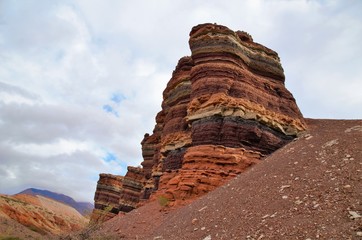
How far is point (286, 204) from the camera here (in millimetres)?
10414

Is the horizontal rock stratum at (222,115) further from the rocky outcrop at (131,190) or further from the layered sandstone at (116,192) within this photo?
the layered sandstone at (116,192)

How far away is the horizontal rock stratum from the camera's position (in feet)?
59.2

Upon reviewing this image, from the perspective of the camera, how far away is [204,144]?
19094 mm

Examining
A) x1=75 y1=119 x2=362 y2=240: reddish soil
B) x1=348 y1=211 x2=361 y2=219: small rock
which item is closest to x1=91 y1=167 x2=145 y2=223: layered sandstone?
x1=75 y1=119 x2=362 y2=240: reddish soil

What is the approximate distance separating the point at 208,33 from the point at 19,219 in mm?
54877

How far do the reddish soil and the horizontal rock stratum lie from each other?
214 centimetres

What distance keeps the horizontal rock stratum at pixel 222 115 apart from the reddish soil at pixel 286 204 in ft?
7.03

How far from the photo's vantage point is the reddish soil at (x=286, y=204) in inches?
343

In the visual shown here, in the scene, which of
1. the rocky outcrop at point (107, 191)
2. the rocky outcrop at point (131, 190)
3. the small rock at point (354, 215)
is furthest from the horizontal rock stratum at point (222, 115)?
the rocky outcrop at point (107, 191)

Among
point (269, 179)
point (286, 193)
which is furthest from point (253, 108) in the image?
point (286, 193)

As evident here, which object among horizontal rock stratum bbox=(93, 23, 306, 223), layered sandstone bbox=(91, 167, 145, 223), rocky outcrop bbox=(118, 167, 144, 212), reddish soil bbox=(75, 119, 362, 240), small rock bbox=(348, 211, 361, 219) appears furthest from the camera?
layered sandstone bbox=(91, 167, 145, 223)

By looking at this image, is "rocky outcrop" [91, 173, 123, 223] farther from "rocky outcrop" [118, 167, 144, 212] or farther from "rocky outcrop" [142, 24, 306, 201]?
"rocky outcrop" [142, 24, 306, 201]

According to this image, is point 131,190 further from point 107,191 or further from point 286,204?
point 286,204

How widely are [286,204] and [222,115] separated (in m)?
9.58
